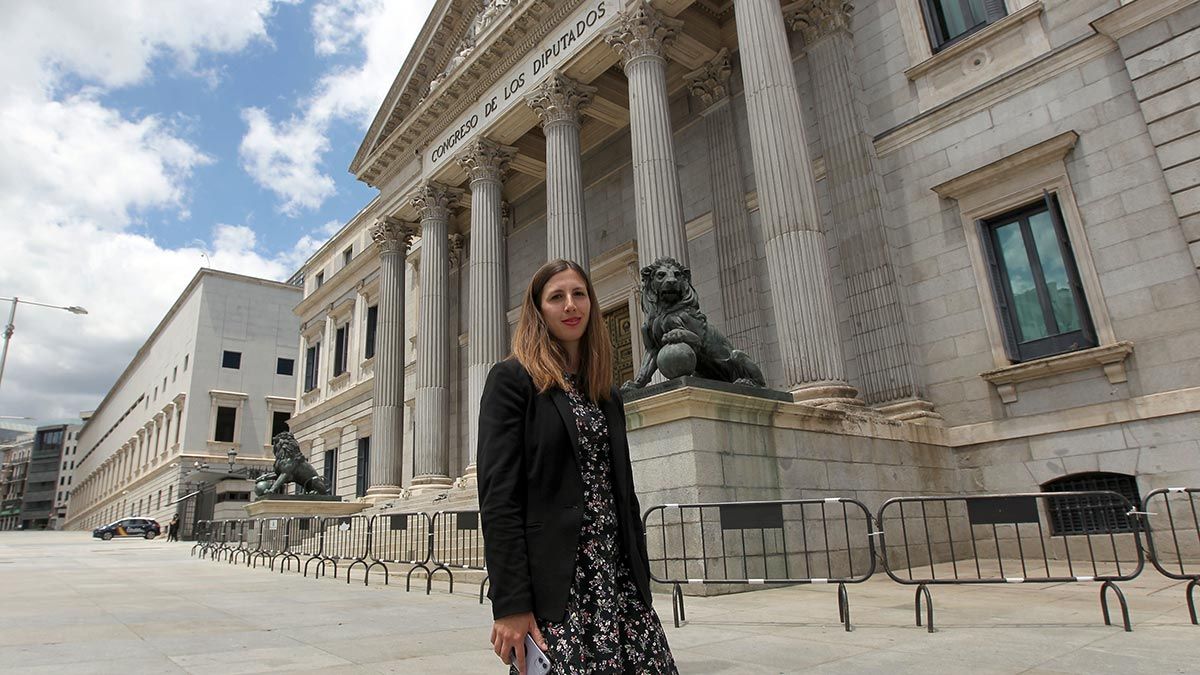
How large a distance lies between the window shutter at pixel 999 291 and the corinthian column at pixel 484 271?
11212 mm

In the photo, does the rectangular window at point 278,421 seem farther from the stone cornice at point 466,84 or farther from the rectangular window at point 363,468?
the stone cornice at point 466,84

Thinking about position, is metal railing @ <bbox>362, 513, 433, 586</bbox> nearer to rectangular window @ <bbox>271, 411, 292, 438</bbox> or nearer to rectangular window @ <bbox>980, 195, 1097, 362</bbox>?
rectangular window @ <bbox>980, 195, 1097, 362</bbox>

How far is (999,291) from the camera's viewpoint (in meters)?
12.4

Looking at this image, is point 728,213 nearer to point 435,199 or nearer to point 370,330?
point 435,199

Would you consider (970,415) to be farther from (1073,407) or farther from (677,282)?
(677,282)

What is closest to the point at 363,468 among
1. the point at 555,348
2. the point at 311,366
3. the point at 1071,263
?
the point at 311,366

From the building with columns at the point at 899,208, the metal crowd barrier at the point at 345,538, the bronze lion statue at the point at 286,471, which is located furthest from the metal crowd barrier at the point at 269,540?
the building with columns at the point at 899,208

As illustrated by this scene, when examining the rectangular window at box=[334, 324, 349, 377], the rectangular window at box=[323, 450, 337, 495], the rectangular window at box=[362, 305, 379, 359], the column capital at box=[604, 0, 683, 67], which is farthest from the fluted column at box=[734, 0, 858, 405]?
the rectangular window at box=[323, 450, 337, 495]

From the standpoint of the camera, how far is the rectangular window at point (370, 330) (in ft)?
107

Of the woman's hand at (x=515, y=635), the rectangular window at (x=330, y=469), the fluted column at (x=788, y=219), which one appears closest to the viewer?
the woman's hand at (x=515, y=635)

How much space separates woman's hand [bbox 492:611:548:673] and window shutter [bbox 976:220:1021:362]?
12345mm

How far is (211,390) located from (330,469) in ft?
75.6

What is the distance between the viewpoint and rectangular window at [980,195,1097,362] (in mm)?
11531

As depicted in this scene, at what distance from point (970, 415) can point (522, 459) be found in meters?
12.2
